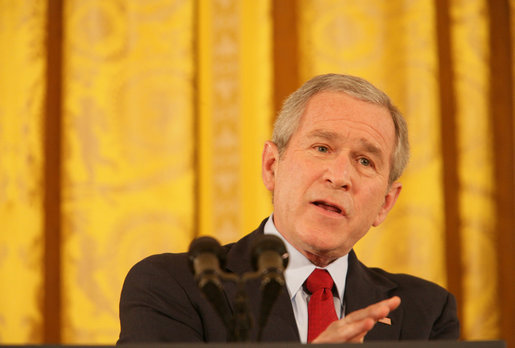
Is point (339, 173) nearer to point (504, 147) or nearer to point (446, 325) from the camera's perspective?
point (446, 325)

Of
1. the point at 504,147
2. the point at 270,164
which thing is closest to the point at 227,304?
the point at 270,164

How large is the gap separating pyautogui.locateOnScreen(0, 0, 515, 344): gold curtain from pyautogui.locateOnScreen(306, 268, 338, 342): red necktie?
87 cm

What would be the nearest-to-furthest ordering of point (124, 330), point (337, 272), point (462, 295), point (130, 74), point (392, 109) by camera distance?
point (124, 330) < point (337, 272) < point (392, 109) < point (462, 295) < point (130, 74)

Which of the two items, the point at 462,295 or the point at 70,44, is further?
the point at 70,44

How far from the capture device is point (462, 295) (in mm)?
2574

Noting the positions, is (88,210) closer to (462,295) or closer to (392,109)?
(392,109)

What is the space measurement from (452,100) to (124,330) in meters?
1.77

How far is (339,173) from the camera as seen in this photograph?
177cm

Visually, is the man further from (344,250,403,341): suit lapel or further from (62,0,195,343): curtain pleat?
(62,0,195,343): curtain pleat

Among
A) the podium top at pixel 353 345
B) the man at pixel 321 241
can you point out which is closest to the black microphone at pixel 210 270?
the podium top at pixel 353 345

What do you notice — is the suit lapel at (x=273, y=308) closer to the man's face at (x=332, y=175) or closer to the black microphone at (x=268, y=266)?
the man's face at (x=332, y=175)

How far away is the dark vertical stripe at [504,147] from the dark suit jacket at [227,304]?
0.69 metres

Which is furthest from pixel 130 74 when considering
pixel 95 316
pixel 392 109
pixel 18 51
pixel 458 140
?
pixel 458 140

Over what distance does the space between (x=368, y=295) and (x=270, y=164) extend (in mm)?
515
